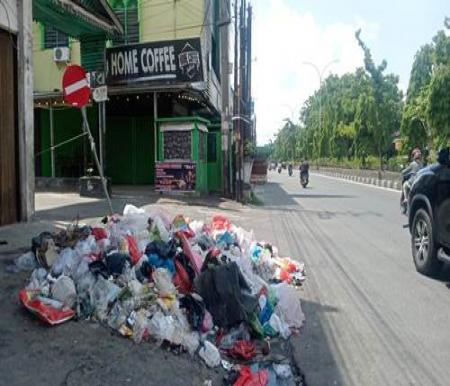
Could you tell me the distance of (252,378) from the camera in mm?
3994

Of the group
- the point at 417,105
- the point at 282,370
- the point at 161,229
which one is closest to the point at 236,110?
the point at 161,229

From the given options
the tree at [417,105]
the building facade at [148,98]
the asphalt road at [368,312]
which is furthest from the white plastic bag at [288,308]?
the tree at [417,105]

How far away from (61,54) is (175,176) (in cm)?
1036

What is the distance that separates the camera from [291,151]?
123688 millimetres

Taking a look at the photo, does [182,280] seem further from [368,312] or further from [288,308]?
[368,312]

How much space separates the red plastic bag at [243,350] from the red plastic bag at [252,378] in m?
0.33

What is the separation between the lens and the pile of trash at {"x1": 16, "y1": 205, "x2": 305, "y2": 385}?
4.54 m

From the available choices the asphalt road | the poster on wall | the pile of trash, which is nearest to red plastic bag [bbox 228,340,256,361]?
the pile of trash

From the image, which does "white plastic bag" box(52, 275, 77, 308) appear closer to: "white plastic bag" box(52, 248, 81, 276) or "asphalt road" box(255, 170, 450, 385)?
"white plastic bag" box(52, 248, 81, 276)

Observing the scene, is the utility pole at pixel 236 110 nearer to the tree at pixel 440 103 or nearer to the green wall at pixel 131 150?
the green wall at pixel 131 150

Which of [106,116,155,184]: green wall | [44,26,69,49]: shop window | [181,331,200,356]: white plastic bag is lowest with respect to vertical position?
[181,331,200,356]: white plastic bag

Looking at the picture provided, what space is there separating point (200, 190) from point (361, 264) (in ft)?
31.9

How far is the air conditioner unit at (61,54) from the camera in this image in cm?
2408

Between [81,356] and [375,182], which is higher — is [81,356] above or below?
above
